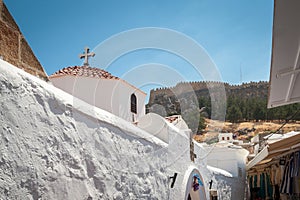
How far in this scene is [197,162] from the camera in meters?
9.52

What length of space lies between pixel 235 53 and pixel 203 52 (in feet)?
6.69

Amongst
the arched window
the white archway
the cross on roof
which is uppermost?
the cross on roof

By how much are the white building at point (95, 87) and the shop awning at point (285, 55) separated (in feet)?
19.9

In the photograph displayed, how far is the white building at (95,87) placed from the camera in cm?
1084

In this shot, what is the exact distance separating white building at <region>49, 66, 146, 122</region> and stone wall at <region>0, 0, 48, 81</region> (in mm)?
7053

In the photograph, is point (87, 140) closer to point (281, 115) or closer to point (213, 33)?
point (213, 33)

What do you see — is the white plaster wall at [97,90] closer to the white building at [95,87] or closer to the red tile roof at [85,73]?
the white building at [95,87]

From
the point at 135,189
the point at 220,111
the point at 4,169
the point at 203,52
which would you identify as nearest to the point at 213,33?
the point at 203,52

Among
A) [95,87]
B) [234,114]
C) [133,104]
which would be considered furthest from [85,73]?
[234,114]

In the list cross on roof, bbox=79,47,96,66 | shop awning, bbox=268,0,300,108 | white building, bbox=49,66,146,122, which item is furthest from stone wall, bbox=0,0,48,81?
cross on roof, bbox=79,47,96,66

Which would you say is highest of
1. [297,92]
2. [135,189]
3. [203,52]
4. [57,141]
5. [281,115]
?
[281,115]

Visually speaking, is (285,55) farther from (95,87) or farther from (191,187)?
(95,87)

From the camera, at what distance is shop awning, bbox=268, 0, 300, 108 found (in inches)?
120

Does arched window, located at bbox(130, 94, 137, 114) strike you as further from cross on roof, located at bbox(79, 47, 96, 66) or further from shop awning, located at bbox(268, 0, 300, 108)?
shop awning, located at bbox(268, 0, 300, 108)
